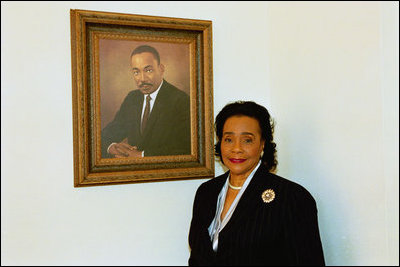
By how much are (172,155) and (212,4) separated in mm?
827

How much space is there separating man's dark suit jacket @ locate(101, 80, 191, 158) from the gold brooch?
0.57 metres

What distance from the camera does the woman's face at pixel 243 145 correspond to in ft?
4.80

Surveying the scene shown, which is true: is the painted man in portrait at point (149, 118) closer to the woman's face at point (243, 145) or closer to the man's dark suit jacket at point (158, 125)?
the man's dark suit jacket at point (158, 125)

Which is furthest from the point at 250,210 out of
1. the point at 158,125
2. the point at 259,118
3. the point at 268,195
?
the point at 158,125

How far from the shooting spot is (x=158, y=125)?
70.8 inches

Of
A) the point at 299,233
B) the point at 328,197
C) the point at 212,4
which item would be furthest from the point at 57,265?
the point at 212,4

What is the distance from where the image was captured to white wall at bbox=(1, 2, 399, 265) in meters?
1.27

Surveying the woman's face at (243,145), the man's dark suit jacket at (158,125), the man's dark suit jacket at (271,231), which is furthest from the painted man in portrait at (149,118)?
the man's dark suit jacket at (271,231)

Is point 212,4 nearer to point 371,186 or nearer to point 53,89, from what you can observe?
point 53,89

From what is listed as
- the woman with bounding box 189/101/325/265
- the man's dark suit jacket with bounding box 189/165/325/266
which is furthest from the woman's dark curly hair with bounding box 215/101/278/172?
the man's dark suit jacket with bounding box 189/165/325/266

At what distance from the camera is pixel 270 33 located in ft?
6.53

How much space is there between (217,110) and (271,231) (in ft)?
2.59

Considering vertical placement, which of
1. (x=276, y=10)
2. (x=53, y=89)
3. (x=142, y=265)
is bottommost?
(x=142, y=265)

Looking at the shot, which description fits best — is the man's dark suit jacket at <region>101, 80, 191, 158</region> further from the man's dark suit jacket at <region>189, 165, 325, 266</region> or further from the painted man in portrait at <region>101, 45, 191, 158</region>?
the man's dark suit jacket at <region>189, 165, 325, 266</region>
